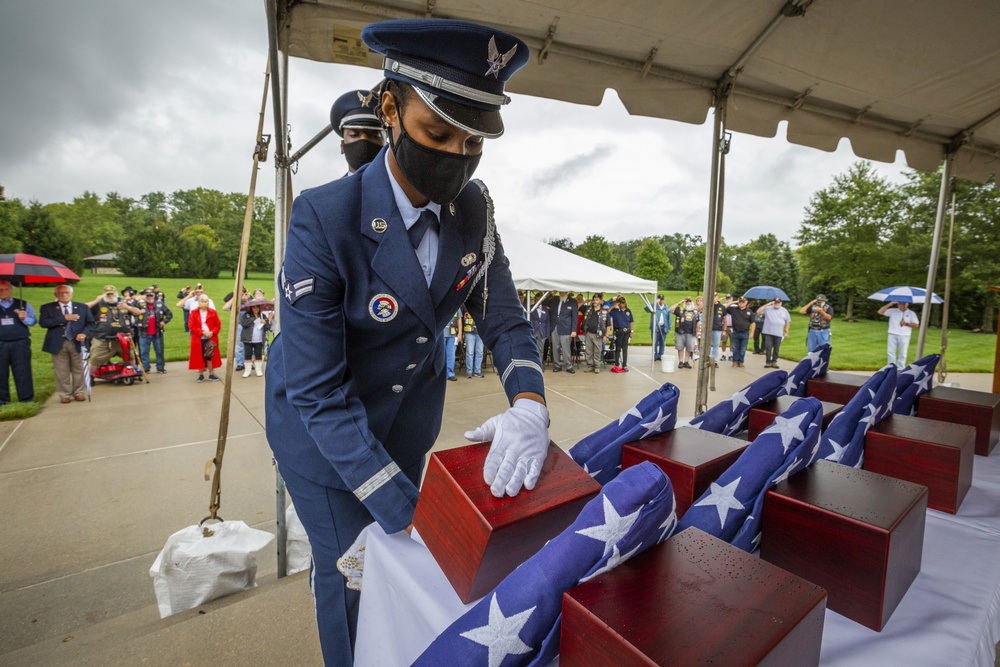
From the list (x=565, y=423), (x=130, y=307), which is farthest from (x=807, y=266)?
(x=130, y=307)

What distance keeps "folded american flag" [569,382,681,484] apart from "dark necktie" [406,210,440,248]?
2.33 ft

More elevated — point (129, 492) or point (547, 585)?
point (547, 585)

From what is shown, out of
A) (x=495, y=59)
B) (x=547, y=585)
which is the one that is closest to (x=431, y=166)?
(x=495, y=59)

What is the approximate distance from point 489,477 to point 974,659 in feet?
2.76

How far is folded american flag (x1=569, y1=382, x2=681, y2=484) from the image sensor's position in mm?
1242

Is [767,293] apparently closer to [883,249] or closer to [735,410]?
[735,410]

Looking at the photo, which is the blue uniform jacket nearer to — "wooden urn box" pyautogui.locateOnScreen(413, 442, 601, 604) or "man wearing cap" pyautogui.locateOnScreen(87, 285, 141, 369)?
"wooden urn box" pyautogui.locateOnScreen(413, 442, 601, 604)

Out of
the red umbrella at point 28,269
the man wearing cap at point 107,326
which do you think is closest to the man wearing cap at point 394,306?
the red umbrella at point 28,269

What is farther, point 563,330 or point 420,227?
point 563,330

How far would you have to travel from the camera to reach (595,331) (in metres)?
11.0

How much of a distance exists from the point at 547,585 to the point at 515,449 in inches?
12.3

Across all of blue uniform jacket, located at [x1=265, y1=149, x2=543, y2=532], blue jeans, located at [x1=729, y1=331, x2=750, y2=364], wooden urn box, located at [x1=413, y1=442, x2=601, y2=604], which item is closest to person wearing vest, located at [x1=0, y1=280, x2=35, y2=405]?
blue uniform jacket, located at [x1=265, y1=149, x2=543, y2=532]

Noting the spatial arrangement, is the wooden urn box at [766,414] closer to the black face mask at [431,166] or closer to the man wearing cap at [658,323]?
the black face mask at [431,166]

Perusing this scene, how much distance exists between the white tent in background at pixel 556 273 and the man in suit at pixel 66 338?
280 inches
